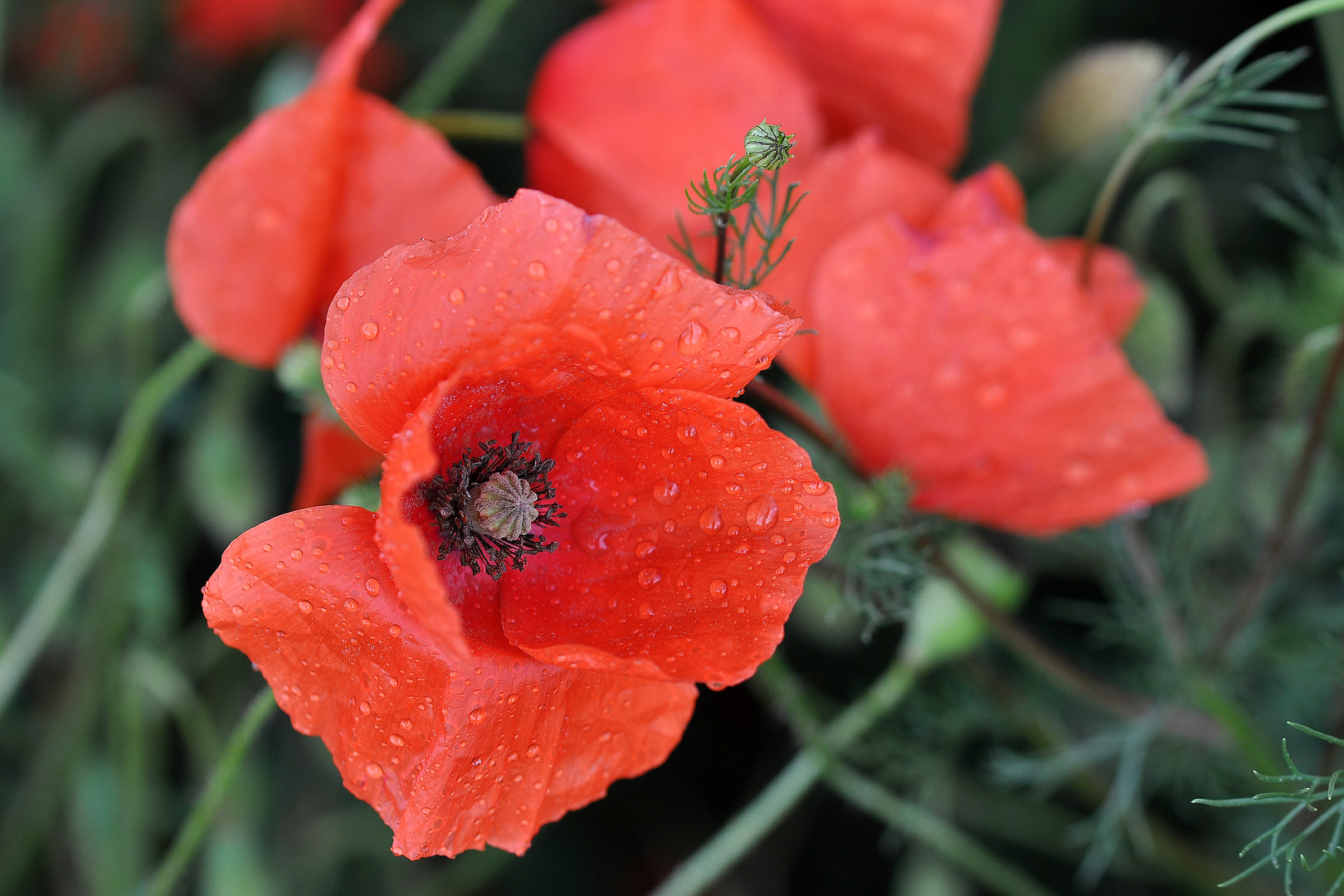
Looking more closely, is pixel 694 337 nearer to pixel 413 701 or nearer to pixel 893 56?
pixel 413 701

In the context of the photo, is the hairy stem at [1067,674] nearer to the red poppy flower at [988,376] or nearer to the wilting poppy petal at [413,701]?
the red poppy flower at [988,376]

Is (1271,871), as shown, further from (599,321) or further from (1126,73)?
(599,321)

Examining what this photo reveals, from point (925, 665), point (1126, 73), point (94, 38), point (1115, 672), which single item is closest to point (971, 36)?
point (1126, 73)

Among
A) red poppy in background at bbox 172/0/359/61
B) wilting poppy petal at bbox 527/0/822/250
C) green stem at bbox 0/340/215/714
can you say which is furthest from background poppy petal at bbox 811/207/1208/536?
red poppy in background at bbox 172/0/359/61

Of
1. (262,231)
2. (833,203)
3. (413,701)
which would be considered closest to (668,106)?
(833,203)

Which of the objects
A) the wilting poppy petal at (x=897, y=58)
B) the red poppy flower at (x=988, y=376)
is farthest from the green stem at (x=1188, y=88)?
the wilting poppy petal at (x=897, y=58)

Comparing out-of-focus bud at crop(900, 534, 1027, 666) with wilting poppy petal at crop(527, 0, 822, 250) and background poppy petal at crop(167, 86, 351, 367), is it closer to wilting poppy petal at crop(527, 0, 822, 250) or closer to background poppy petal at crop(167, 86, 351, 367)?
wilting poppy petal at crop(527, 0, 822, 250)
